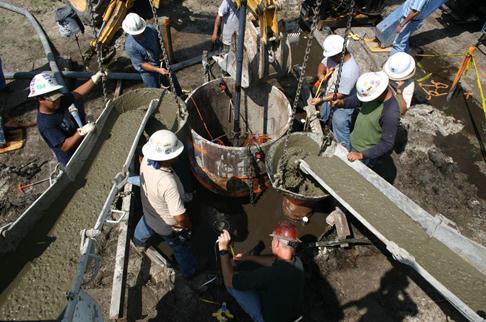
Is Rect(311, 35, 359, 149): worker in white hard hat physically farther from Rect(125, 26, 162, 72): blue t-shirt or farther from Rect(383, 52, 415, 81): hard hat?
Rect(125, 26, 162, 72): blue t-shirt

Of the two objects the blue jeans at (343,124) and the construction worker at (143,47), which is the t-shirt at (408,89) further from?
the construction worker at (143,47)

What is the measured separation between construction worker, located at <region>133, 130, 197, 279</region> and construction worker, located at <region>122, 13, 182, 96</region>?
2239mm

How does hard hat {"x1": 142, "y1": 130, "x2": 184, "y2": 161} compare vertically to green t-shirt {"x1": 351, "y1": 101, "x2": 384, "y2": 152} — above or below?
above

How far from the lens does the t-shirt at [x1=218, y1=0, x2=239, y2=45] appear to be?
630 centimetres

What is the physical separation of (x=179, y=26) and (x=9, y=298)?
26.2 feet

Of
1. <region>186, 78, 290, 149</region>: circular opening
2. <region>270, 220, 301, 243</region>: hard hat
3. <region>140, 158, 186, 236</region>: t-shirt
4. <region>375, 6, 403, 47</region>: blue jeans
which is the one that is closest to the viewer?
<region>270, 220, 301, 243</region>: hard hat

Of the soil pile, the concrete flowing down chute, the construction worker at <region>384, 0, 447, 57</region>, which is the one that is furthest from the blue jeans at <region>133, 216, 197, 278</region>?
the construction worker at <region>384, 0, 447, 57</region>

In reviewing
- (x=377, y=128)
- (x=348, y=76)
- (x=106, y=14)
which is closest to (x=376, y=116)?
(x=377, y=128)

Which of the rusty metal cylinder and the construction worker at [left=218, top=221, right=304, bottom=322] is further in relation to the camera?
the rusty metal cylinder

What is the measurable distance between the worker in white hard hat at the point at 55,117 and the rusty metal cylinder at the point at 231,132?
1.68m

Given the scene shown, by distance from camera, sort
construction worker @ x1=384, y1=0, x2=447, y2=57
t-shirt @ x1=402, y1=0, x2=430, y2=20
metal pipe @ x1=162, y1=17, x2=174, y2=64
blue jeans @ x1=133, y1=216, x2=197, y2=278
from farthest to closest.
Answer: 1. metal pipe @ x1=162, y1=17, x2=174, y2=64
2. construction worker @ x1=384, y1=0, x2=447, y2=57
3. t-shirt @ x1=402, y1=0, x2=430, y2=20
4. blue jeans @ x1=133, y1=216, x2=197, y2=278

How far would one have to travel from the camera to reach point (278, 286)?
292cm

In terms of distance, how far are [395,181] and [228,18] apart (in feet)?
14.6

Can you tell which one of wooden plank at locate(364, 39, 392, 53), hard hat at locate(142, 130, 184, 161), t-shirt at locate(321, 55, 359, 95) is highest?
hard hat at locate(142, 130, 184, 161)
